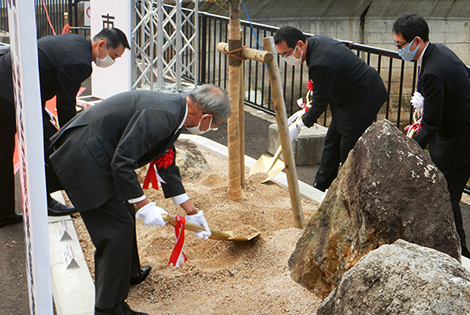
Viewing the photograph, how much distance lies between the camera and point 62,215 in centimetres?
473

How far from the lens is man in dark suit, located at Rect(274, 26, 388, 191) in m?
4.58

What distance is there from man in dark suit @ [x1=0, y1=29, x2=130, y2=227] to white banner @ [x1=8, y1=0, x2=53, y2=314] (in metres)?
2.40

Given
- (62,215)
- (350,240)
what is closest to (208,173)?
(62,215)

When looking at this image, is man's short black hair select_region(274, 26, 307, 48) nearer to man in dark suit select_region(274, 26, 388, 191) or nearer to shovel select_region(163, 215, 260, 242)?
man in dark suit select_region(274, 26, 388, 191)

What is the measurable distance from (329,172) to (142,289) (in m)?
2.32

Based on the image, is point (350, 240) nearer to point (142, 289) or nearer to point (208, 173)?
point (142, 289)

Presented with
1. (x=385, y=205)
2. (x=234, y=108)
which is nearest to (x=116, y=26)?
(x=234, y=108)

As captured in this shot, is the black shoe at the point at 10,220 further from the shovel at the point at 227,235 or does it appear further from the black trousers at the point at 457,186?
the black trousers at the point at 457,186

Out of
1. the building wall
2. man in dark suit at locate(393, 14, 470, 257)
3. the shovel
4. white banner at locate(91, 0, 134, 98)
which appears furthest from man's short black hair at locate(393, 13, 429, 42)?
the building wall

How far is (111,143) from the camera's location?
3.02 m

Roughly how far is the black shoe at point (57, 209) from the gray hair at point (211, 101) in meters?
2.15

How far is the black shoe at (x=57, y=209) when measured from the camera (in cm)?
474

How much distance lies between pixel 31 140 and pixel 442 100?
2809mm

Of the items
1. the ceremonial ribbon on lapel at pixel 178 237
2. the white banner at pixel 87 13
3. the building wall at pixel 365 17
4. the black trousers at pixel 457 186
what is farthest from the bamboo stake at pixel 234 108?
the building wall at pixel 365 17
